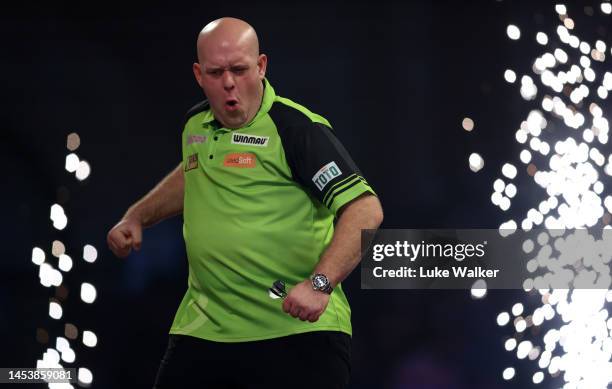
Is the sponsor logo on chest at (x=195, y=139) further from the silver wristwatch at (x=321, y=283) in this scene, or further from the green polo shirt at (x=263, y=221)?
the silver wristwatch at (x=321, y=283)

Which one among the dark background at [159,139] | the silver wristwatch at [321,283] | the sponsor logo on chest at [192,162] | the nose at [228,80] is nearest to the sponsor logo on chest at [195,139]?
the sponsor logo on chest at [192,162]

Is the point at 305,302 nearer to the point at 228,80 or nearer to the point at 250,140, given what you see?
the point at 250,140

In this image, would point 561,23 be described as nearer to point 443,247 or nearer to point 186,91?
point 443,247

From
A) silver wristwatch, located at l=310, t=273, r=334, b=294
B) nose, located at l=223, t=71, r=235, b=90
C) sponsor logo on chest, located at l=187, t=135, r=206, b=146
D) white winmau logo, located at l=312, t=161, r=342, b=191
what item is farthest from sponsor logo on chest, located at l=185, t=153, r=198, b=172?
silver wristwatch, located at l=310, t=273, r=334, b=294

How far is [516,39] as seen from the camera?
12.5 feet

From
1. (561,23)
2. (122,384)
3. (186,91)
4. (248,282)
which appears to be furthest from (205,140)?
(561,23)

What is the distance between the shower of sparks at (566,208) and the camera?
3.85 meters

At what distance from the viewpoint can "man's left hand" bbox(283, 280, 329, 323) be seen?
216 centimetres

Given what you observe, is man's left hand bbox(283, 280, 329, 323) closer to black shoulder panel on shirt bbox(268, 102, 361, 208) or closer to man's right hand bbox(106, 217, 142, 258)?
black shoulder panel on shirt bbox(268, 102, 361, 208)

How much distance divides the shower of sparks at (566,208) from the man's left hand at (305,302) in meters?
1.74

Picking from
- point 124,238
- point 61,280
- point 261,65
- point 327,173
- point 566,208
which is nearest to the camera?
point 327,173

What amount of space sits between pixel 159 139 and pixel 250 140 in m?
1.41

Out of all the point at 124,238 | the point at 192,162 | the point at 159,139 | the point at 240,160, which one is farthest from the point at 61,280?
the point at 240,160

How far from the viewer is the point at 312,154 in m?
2.31
